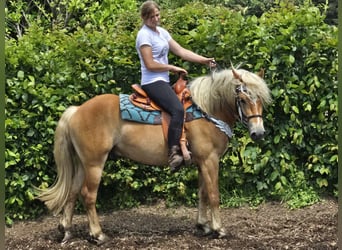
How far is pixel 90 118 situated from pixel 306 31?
9.08 feet

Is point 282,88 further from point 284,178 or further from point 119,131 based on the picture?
point 119,131

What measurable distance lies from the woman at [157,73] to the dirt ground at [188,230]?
0.84m

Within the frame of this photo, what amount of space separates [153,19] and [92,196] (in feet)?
5.90

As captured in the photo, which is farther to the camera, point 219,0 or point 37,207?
point 219,0

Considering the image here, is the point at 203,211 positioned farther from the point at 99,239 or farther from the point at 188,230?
the point at 99,239

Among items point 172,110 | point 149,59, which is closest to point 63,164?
point 172,110

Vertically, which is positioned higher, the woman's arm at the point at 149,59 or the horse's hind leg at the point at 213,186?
the woman's arm at the point at 149,59

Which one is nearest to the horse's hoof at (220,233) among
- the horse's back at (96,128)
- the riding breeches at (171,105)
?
the riding breeches at (171,105)

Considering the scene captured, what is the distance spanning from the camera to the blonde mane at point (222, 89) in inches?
192

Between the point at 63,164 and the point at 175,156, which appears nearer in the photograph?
the point at 175,156

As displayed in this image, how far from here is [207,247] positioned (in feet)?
16.5

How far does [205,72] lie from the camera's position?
6.14m

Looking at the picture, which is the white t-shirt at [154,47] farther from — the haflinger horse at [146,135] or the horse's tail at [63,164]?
the horse's tail at [63,164]

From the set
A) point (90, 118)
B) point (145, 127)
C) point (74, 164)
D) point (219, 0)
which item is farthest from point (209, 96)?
point (219, 0)
